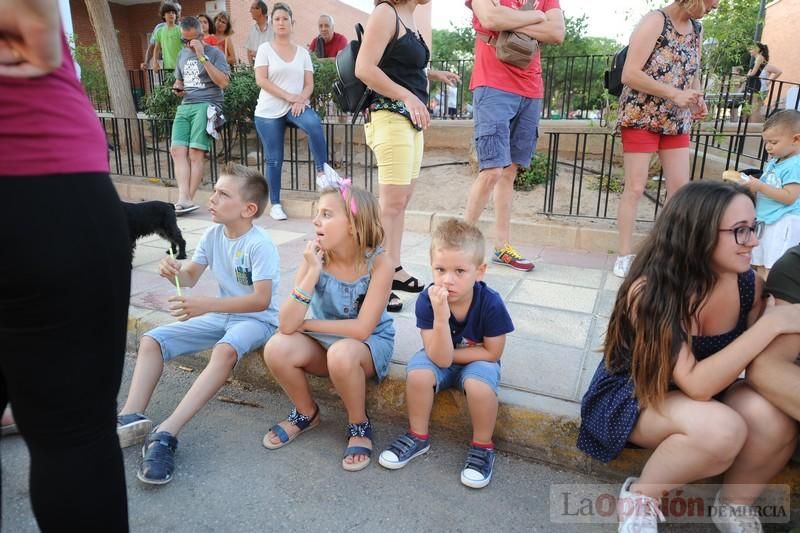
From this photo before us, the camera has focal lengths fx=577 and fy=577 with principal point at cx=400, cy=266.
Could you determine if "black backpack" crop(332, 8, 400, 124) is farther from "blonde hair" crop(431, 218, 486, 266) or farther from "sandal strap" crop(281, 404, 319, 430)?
"sandal strap" crop(281, 404, 319, 430)

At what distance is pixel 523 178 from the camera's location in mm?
6785

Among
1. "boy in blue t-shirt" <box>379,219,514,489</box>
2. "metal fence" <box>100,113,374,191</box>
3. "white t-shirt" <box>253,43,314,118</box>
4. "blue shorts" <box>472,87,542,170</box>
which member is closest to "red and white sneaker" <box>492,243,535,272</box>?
"blue shorts" <box>472,87,542,170</box>

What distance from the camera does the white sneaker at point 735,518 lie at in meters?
1.79

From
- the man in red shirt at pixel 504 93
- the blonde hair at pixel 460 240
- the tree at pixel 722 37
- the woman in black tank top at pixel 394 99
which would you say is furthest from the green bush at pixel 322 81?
the blonde hair at pixel 460 240

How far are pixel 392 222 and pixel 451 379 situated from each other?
1265 mm

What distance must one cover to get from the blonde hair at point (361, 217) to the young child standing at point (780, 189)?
2298 millimetres

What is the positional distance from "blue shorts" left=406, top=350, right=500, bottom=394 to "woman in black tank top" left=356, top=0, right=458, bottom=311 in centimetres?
102

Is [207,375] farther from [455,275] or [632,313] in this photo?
[632,313]

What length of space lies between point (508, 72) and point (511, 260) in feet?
4.28

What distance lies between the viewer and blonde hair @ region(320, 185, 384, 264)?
2.33 meters

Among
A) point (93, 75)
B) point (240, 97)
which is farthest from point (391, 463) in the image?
point (93, 75)

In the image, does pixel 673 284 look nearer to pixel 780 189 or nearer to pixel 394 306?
pixel 394 306

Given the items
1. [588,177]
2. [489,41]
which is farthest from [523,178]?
[489,41]

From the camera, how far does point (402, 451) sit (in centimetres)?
219
